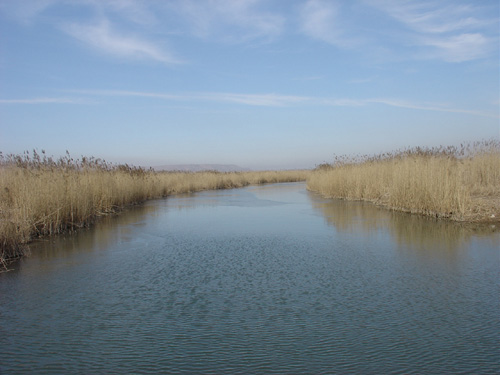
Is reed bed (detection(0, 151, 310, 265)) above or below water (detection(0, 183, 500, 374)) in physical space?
above

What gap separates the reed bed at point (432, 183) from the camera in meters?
9.23

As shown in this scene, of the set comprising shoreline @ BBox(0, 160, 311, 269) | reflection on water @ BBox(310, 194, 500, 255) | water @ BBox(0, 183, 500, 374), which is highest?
shoreline @ BBox(0, 160, 311, 269)

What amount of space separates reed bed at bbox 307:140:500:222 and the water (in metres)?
1.85

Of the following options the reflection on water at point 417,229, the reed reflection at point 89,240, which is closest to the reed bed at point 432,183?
the reflection on water at point 417,229

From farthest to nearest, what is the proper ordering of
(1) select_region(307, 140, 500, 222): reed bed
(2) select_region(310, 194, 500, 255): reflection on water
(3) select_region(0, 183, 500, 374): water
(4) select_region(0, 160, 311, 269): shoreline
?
(1) select_region(307, 140, 500, 222): reed bed < (2) select_region(310, 194, 500, 255): reflection on water < (4) select_region(0, 160, 311, 269): shoreline < (3) select_region(0, 183, 500, 374): water

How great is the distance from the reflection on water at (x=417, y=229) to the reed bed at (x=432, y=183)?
1.55 feet

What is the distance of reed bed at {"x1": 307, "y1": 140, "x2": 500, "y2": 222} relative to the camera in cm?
923

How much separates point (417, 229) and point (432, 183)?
2007 mm

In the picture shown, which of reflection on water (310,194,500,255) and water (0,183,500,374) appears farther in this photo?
reflection on water (310,194,500,255)

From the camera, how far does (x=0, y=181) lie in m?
8.09

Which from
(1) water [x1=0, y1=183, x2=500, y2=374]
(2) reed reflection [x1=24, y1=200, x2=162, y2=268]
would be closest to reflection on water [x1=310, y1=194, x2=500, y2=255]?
(1) water [x1=0, y1=183, x2=500, y2=374]

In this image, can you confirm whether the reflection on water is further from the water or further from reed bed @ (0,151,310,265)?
reed bed @ (0,151,310,265)

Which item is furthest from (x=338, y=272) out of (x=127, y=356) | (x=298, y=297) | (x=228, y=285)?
(x=127, y=356)

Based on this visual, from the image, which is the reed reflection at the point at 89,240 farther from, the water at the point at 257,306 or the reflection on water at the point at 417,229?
the reflection on water at the point at 417,229
